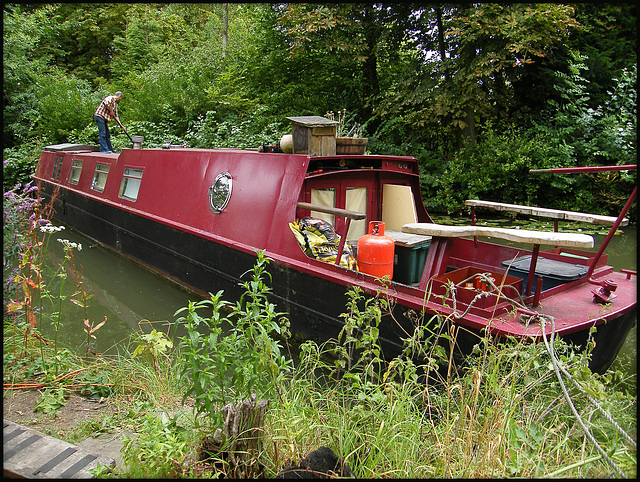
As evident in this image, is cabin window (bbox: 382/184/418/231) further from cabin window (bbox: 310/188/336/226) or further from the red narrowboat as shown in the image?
cabin window (bbox: 310/188/336/226)

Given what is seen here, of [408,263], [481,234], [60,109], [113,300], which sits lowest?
[113,300]

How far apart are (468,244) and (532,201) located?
696 centimetres

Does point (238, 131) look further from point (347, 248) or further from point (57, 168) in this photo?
point (347, 248)

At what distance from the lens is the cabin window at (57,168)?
11497 millimetres

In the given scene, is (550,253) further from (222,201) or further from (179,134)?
(179,134)

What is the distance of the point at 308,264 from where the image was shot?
520 cm

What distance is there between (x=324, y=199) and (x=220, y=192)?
5.02 ft

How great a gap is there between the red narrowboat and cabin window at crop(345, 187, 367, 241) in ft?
0.06

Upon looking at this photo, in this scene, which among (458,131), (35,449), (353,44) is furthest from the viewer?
(458,131)

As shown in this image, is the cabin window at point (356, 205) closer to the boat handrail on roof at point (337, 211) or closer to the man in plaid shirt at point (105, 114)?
the boat handrail on roof at point (337, 211)

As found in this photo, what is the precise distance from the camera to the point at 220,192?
6.50m

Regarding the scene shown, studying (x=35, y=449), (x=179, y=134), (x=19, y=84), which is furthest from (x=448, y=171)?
(x=19, y=84)

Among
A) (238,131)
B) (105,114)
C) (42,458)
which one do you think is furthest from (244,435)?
(238,131)

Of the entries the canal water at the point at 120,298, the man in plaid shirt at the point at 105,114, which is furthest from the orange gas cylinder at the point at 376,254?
the man in plaid shirt at the point at 105,114
